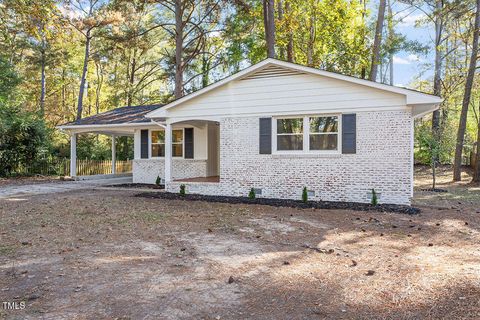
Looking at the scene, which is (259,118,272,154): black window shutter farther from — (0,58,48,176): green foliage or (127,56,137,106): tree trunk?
(127,56,137,106): tree trunk

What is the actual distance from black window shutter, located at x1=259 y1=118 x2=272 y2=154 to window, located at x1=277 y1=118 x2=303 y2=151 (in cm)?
29

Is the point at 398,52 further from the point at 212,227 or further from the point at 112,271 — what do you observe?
the point at 112,271

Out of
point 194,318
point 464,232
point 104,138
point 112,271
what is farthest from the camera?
point 104,138

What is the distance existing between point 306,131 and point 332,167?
1.36 m

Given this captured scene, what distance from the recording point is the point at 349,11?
22.3m

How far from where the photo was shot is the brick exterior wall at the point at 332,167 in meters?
9.58

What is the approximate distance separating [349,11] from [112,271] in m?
22.8

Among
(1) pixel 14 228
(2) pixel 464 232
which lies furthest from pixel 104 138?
(2) pixel 464 232

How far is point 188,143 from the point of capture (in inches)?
585

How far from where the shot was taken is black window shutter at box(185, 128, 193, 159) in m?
14.8

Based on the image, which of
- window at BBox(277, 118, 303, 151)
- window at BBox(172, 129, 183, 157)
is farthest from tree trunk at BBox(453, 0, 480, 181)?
window at BBox(172, 129, 183, 157)

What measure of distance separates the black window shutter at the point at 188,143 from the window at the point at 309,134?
499 cm

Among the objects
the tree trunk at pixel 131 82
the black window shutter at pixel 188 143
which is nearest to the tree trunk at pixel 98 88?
the tree trunk at pixel 131 82

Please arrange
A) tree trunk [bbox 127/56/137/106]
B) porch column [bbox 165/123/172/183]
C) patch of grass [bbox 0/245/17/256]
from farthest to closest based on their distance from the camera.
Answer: tree trunk [bbox 127/56/137/106] < porch column [bbox 165/123/172/183] < patch of grass [bbox 0/245/17/256]
